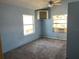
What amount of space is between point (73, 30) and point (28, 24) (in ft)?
13.3

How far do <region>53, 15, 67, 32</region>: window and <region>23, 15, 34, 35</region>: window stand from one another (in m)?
1.69

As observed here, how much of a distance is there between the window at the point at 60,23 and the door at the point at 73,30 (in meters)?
4.29

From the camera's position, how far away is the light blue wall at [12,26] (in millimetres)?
4162

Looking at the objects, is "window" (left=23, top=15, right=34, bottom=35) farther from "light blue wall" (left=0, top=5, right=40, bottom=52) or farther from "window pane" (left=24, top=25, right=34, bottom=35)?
"light blue wall" (left=0, top=5, right=40, bottom=52)

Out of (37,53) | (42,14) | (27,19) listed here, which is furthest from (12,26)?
(42,14)

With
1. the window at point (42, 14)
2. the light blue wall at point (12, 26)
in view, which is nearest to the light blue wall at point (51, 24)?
the window at point (42, 14)

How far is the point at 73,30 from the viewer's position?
7.63ft

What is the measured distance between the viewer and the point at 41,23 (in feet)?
A: 24.4

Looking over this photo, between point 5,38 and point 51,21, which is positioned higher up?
point 51,21

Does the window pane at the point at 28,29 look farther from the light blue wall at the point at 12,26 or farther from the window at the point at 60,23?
the window at the point at 60,23

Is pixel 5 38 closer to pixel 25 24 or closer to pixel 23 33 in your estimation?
pixel 23 33

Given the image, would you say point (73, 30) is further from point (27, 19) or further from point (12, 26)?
point (27, 19)

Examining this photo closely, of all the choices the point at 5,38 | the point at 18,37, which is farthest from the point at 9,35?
the point at 18,37

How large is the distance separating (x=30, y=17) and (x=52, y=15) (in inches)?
65.9
